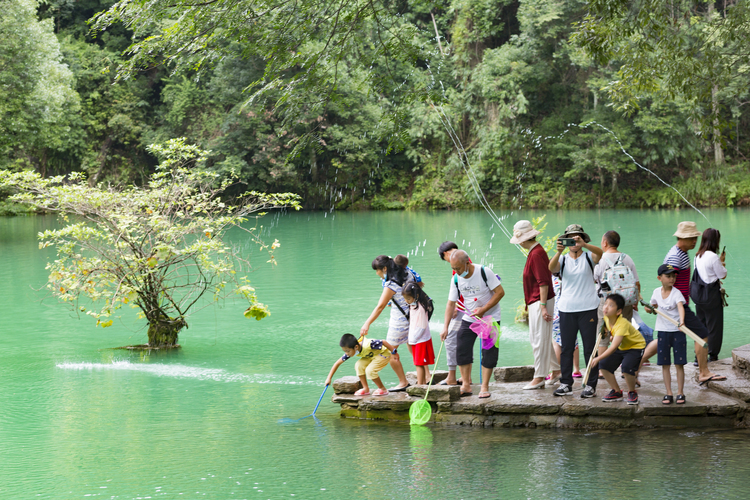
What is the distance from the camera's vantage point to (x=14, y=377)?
9289 mm

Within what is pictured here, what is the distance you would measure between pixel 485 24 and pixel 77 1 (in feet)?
85.5

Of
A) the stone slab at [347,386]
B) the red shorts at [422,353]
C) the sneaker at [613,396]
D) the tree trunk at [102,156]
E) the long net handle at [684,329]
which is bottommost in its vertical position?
the stone slab at [347,386]

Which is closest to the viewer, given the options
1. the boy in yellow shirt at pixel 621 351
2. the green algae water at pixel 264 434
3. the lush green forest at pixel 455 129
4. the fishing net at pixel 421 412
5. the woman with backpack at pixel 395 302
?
the green algae water at pixel 264 434

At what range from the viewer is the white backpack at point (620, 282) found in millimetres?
6609

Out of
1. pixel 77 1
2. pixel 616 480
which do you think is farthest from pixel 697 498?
pixel 77 1

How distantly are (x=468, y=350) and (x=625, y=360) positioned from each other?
4.40 feet

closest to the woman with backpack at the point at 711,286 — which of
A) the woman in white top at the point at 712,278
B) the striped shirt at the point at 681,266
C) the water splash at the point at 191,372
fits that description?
the woman in white top at the point at 712,278

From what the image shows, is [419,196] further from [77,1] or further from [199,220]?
[199,220]

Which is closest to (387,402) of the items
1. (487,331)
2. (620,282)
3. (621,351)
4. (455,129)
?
(487,331)

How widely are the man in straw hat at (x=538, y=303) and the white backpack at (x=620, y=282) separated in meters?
0.49

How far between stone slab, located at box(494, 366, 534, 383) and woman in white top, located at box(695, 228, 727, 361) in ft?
6.51

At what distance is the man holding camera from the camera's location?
6.48 meters

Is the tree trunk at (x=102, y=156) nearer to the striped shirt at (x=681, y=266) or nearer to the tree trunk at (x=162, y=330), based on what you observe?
the tree trunk at (x=162, y=330)

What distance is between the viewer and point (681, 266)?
7430 mm
